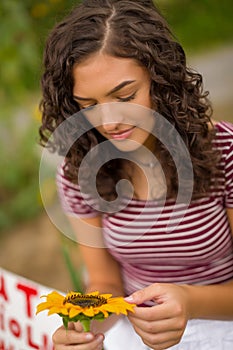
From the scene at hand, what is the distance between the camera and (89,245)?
58.3 inches

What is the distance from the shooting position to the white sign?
1.55 m

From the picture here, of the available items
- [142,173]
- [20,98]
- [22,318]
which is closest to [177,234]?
[142,173]

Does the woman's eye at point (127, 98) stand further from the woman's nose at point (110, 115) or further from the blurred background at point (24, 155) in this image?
the blurred background at point (24, 155)

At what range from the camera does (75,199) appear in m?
1.46

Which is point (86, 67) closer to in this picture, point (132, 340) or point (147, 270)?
point (147, 270)

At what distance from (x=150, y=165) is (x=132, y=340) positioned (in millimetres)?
359

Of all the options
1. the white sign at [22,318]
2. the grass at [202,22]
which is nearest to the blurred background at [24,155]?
the white sign at [22,318]

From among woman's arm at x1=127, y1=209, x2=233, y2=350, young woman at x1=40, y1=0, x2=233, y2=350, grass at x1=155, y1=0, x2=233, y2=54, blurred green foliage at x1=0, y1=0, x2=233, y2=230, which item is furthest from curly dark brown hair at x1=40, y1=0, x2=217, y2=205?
grass at x1=155, y1=0, x2=233, y2=54

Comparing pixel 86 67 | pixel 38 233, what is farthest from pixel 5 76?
pixel 86 67

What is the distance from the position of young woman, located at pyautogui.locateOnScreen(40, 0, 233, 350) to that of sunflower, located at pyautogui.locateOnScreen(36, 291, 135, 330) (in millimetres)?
89

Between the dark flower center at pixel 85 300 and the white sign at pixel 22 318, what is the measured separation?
449 mm

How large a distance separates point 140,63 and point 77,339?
0.47m

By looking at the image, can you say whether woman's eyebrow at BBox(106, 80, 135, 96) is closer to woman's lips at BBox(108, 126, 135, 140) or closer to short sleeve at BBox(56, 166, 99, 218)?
woman's lips at BBox(108, 126, 135, 140)

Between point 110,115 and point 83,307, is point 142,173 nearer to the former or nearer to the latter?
point 110,115
